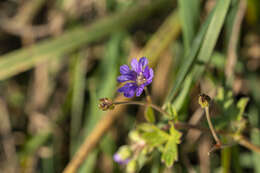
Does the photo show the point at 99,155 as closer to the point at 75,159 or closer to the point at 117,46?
the point at 75,159

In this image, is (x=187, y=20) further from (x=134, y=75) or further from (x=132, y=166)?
(x=132, y=166)

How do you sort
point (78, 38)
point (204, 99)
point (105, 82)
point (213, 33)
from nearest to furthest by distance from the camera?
point (204, 99), point (213, 33), point (105, 82), point (78, 38)

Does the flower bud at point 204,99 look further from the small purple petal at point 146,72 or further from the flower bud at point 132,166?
the flower bud at point 132,166

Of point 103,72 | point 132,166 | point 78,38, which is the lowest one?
point 132,166

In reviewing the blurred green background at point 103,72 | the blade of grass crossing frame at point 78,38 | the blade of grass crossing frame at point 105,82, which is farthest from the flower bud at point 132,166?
the blade of grass crossing frame at point 78,38

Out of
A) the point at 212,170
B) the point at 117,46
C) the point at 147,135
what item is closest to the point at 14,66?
the point at 117,46

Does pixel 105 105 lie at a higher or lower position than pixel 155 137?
higher

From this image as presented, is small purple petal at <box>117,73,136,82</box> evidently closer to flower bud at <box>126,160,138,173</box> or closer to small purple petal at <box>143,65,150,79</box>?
small purple petal at <box>143,65,150,79</box>

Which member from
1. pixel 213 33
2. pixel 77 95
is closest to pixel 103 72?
pixel 77 95
